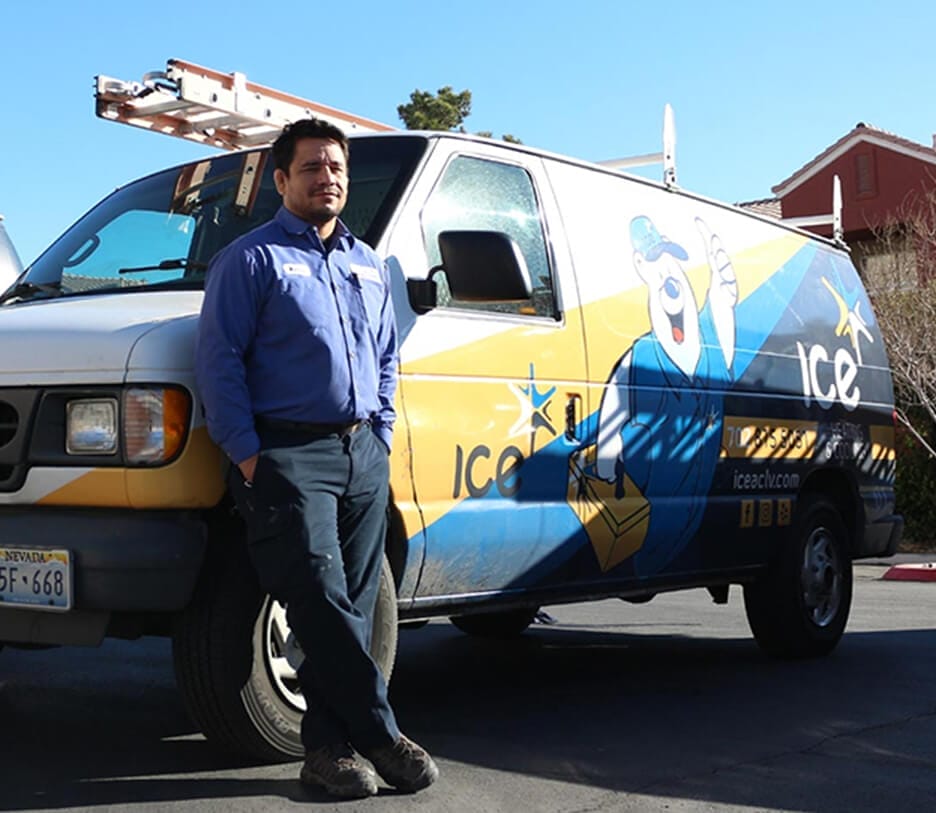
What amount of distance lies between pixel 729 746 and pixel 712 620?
4.39m

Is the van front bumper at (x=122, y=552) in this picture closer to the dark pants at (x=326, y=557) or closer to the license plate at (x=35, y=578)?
the license plate at (x=35, y=578)

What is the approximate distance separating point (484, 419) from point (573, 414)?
1.94ft

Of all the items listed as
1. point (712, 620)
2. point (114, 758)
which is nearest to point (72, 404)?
point (114, 758)

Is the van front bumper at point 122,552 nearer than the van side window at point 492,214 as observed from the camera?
Yes

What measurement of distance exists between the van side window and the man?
0.83 meters

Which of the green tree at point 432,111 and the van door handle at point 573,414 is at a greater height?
the green tree at point 432,111

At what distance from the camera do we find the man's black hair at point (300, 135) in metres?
A: 4.43

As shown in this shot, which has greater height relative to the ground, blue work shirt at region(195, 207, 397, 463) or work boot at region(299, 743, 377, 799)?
blue work shirt at region(195, 207, 397, 463)

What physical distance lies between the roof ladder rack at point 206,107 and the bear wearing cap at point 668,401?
1614mm

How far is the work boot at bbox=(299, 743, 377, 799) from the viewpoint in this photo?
13.9 feet

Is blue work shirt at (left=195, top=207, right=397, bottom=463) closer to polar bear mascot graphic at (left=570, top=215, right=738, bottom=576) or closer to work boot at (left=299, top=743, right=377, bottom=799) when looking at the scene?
work boot at (left=299, top=743, right=377, bottom=799)

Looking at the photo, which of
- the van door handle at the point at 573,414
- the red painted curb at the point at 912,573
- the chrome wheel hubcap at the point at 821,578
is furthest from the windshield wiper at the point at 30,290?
the red painted curb at the point at 912,573

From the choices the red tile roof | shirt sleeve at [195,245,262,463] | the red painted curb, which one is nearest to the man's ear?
shirt sleeve at [195,245,262,463]

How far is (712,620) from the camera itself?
952 centimetres
